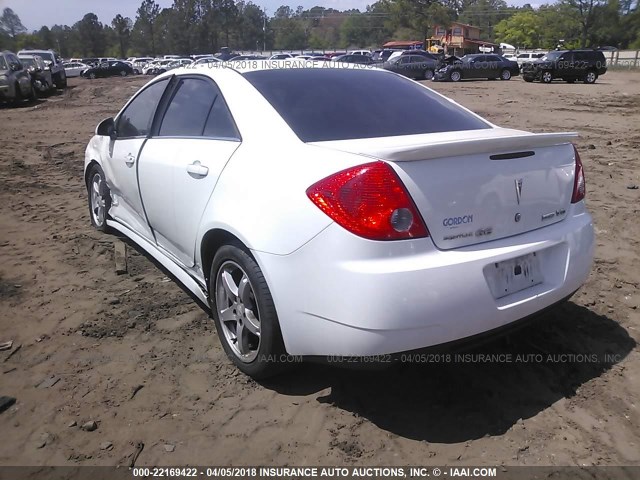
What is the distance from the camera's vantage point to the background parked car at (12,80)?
18.9m

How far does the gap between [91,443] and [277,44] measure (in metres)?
126

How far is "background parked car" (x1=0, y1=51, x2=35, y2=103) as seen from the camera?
18859mm

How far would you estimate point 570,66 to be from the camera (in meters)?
28.5

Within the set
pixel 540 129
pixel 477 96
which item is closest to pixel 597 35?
pixel 477 96

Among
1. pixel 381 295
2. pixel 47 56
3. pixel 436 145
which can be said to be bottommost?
pixel 381 295

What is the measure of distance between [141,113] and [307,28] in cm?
13155

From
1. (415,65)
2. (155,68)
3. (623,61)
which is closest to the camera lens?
(415,65)

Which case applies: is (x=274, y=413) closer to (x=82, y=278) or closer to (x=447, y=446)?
(x=447, y=446)

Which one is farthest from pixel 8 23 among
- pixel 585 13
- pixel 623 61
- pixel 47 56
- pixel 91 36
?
pixel 585 13

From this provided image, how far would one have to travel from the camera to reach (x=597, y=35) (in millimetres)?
85750

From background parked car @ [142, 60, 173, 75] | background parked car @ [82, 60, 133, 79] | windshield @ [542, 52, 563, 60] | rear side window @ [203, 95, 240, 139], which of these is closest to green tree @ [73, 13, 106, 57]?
background parked car @ [142, 60, 173, 75]

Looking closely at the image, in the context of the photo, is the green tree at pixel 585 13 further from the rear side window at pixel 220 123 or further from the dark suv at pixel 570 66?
the rear side window at pixel 220 123

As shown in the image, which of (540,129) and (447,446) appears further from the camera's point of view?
(540,129)

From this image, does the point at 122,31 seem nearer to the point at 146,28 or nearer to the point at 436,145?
the point at 146,28
